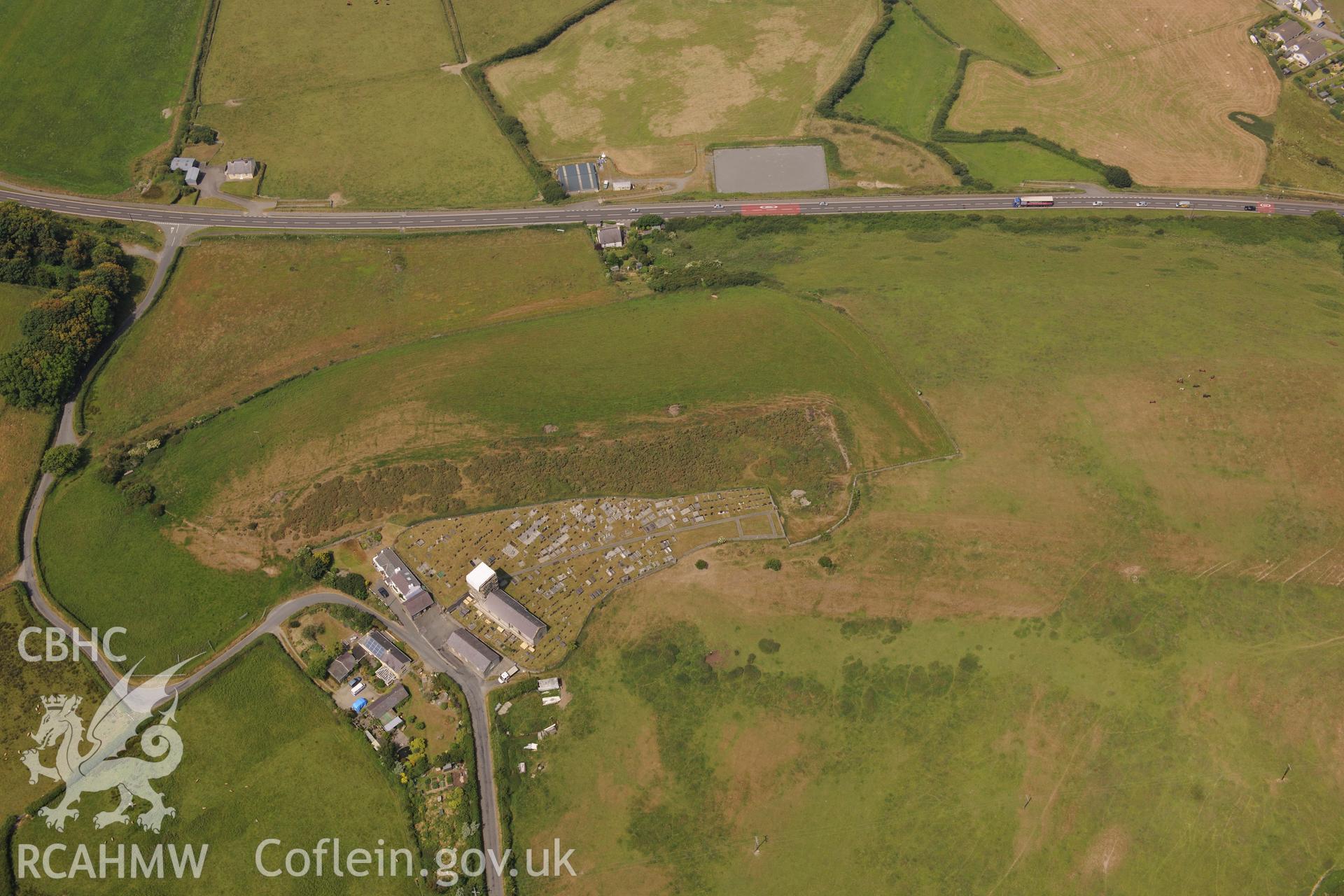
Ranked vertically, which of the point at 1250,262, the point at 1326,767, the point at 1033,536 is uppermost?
the point at 1250,262

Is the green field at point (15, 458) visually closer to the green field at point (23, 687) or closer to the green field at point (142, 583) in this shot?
the green field at point (142, 583)

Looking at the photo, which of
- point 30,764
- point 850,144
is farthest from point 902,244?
point 30,764

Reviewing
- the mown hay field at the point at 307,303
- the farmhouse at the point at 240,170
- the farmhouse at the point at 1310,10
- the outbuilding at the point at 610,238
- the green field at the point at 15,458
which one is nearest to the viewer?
the green field at the point at 15,458

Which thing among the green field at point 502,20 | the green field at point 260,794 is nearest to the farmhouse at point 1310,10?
the green field at point 502,20

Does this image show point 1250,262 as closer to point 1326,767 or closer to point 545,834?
point 1326,767

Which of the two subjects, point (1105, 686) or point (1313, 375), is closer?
point (1105, 686)

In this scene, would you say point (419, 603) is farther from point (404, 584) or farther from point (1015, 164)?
point (1015, 164)

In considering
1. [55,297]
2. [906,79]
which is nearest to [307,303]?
[55,297]
